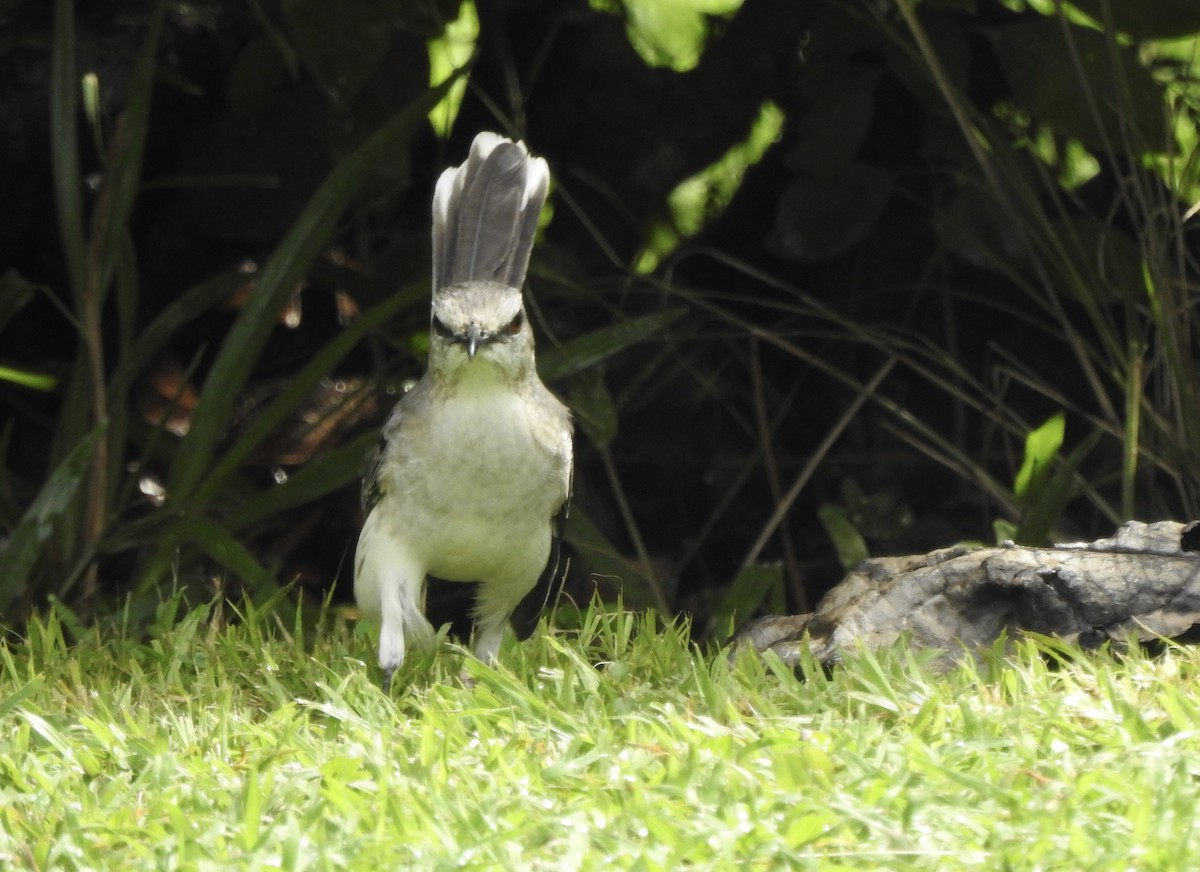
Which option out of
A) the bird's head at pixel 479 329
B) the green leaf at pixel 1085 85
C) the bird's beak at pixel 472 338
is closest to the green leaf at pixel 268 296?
the bird's head at pixel 479 329

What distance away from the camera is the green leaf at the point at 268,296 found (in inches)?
209

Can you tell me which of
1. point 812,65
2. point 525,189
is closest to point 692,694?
point 525,189

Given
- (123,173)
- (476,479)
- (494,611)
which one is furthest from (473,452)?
(123,173)

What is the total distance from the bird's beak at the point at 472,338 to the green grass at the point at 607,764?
77cm

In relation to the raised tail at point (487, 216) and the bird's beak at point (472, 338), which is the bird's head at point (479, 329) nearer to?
the bird's beak at point (472, 338)

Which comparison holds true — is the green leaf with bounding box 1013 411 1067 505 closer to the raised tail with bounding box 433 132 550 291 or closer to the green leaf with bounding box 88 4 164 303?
the raised tail with bounding box 433 132 550 291

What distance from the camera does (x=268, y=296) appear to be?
543cm

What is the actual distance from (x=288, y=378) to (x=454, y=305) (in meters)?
2.27

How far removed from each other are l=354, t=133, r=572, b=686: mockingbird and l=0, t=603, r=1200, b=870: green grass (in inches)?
15.7

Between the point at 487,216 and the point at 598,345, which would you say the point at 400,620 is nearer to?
the point at 487,216

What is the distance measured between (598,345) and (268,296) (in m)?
1.10

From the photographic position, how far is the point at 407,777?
3092mm

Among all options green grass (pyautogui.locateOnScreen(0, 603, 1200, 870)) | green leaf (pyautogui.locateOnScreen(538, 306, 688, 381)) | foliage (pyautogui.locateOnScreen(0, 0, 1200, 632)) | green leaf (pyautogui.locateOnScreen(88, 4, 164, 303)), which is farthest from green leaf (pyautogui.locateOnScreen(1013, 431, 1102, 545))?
green leaf (pyautogui.locateOnScreen(88, 4, 164, 303))

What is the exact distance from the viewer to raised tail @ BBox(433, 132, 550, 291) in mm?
4688
